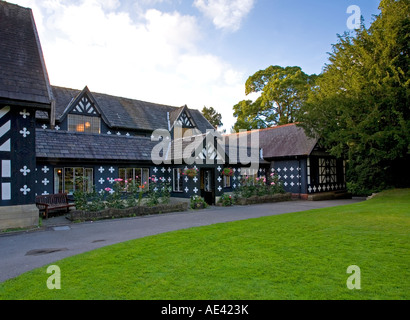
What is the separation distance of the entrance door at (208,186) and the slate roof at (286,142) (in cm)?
668

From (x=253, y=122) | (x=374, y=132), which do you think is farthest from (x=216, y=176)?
(x=253, y=122)

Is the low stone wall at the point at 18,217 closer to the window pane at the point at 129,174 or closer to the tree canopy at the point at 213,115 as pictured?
the window pane at the point at 129,174

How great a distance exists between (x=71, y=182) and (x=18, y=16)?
777 cm

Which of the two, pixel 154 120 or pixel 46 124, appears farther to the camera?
pixel 154 120

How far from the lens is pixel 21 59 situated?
10398 millimetres

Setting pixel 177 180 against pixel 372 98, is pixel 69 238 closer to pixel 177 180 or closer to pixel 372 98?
pixel 177 180

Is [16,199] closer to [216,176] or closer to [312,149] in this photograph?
[216,176]

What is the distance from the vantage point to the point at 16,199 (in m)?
9.34

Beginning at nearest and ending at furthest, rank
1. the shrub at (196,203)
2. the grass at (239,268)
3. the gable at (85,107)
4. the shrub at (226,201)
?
the grass at (239,268) → the shrub at (196,203) → the shrub at (226,201) → the gable at (85,107)

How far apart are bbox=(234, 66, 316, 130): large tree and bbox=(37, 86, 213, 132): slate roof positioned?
12895 millimetres

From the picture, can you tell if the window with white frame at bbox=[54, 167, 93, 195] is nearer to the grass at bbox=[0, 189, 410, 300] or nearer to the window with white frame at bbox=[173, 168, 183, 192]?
the window with white frame at bbox=[173, 168, 183, 192]

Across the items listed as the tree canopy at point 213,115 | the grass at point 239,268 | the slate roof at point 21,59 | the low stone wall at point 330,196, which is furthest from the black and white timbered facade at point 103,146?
the tree canopy at point 213,115

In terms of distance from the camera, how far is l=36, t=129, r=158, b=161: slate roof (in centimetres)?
1347

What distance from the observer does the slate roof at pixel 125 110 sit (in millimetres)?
19453
